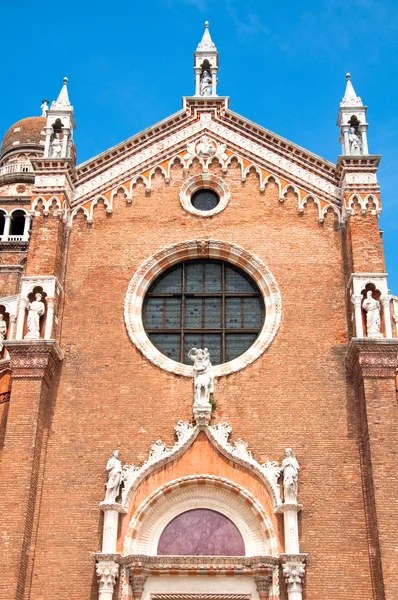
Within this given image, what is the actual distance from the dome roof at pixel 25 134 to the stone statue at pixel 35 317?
1783 centimetres

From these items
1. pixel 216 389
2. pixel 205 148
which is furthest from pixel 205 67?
pixel 216 389

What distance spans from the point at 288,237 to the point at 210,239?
1.65m

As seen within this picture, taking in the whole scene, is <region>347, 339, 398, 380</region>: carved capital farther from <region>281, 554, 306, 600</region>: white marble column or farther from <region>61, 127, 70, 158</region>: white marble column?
<region>61, 127, 70, 158</region>: white marble column

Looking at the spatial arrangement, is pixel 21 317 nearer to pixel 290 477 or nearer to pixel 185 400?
pixel 185 400

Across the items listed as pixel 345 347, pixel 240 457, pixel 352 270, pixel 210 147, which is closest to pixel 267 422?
pixel 240 457

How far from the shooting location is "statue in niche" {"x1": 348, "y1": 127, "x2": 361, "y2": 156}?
61.5 ft

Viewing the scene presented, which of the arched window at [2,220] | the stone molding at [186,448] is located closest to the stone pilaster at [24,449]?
the stone molding at [186,448]

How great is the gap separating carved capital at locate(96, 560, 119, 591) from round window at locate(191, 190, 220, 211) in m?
7.85

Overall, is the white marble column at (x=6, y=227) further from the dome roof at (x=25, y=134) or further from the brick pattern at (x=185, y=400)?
the brick pattern at (x=185, y=400)

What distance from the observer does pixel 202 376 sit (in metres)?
16.4

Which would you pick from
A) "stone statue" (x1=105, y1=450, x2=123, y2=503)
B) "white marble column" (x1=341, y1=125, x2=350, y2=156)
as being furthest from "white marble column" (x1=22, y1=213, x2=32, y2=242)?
"stone statue" (x1=105, y1=450, x2=123, y2=503)

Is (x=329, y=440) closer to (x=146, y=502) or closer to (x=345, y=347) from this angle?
(x=345, y=347)

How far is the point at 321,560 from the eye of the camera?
586 inches

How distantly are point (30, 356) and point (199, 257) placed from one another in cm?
422
